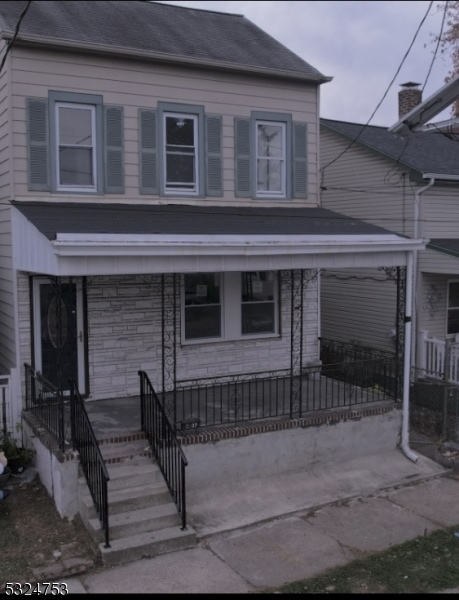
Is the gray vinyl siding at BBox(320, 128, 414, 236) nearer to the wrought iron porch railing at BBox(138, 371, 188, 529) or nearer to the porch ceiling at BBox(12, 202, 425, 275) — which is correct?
the porch ceiling at BBox(12, 202, 425, 275)

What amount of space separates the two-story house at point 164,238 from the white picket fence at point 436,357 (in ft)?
8.20

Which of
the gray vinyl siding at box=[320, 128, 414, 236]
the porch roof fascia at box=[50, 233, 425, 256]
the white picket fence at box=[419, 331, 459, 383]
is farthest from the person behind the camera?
the gray vinyl siding at box=[320, 128, 414, 236]

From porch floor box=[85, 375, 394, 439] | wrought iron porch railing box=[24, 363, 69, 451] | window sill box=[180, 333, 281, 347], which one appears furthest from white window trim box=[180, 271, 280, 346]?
wrought iron porch railing box=[24, 363, 69, 451]

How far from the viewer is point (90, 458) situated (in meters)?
7.23

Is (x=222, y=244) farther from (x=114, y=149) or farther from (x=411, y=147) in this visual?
(x=411, y=147)

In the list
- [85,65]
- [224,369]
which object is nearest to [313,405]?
[224,369]

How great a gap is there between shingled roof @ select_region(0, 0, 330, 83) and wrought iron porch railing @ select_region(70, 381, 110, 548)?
18.0ft

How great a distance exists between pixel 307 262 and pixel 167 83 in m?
4.03

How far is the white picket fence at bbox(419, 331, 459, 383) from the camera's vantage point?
12172 millimetres

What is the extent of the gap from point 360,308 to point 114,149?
290 inches

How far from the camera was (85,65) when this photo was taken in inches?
386

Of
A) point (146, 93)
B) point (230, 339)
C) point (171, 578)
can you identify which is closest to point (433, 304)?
point (230, 339)

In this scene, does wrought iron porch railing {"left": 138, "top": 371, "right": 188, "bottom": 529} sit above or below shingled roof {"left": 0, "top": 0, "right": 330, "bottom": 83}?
below

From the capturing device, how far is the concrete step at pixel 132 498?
7.14m
